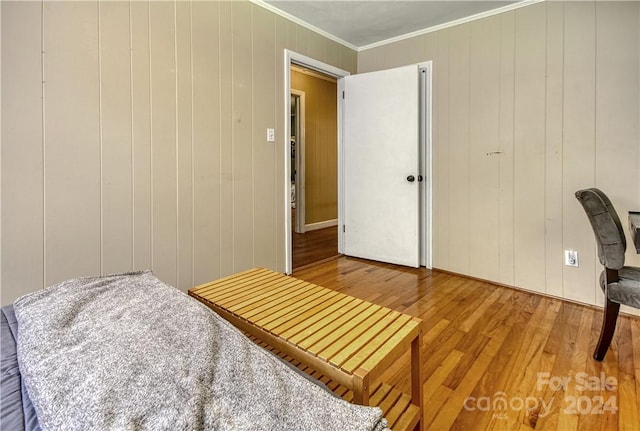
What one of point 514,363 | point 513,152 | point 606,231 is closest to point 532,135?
point 513,152

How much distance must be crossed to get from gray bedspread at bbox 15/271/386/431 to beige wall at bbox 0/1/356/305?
1052mm

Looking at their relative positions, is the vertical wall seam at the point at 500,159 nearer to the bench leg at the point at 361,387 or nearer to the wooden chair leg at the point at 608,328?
the wooden chair leg at the point at 608,328

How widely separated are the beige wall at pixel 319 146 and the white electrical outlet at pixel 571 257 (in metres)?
3.42

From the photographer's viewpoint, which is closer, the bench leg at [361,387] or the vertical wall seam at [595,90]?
the bench leg at [361,387]

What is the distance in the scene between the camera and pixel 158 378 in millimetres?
571

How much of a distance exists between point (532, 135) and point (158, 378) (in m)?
2.89

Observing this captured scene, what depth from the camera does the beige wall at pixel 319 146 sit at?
5008 mm

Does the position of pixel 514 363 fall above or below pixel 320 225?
below

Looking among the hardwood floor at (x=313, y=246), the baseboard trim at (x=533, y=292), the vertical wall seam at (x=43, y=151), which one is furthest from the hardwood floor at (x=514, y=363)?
the vertical wall seam at (x=43, y=151)

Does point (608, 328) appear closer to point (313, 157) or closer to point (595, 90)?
point (595, 90)

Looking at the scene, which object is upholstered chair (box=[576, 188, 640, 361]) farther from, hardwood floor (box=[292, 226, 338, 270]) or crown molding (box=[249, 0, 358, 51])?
crown molding (box=[249, 0, 358, 51])

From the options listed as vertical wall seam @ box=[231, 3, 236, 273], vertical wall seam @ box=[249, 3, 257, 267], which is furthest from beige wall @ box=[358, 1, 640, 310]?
vertical wall seam @ box=[231, 3, 236, 273]

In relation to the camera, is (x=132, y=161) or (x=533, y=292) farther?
(x=533, y=292)

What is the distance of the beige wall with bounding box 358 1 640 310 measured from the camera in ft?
7.06
